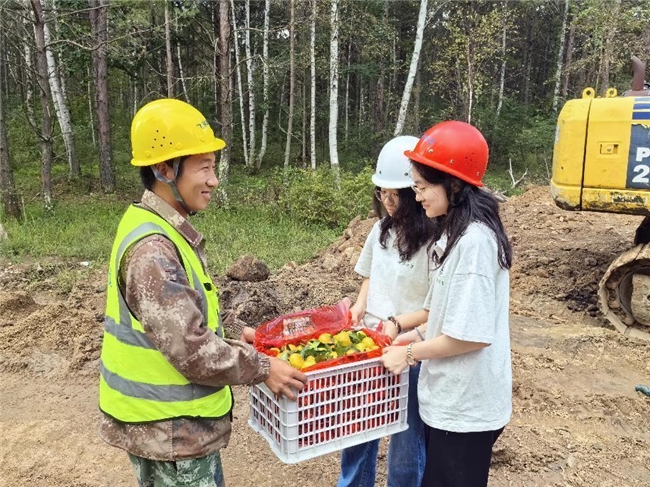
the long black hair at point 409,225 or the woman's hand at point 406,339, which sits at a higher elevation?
the long black hair at point 409,225

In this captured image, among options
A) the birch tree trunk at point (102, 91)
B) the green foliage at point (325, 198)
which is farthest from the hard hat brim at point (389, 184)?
the birch tree trunk at point (102, 91)

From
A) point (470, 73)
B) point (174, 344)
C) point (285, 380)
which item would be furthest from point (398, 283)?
point (470, 73)

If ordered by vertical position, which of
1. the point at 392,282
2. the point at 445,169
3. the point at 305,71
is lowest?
the point at 392,282

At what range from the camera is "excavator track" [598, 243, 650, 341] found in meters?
6.09

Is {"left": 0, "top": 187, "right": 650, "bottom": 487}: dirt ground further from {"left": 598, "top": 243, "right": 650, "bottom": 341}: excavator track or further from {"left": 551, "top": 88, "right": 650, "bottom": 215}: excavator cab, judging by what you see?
{"left": 551, "top": 88, "right": 650, "bottom": 215}: excavator cab

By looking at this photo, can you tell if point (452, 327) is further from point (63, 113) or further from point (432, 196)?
point (63, 113)

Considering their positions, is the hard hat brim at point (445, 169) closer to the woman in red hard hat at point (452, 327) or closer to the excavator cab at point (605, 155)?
the woman in red hard hat at point (452, 327)

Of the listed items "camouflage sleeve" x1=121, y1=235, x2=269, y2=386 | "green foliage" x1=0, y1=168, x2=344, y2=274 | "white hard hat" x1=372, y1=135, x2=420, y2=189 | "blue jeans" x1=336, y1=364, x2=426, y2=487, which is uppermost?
"white hard hat" x1=372, y1=135, x2=420, y2=189

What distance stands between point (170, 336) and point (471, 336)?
3.33 feet

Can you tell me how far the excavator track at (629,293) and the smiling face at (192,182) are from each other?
218 inches

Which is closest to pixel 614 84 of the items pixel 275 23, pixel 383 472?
pixel 275 23

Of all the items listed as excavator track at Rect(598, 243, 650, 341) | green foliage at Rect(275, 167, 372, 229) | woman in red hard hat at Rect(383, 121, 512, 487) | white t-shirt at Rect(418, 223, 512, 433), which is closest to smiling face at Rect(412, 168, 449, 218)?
woman in red hard hat at Rect(383, 121, 512, 487)

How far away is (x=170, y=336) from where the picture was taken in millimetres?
1734

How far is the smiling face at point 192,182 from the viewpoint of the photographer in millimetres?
1987
